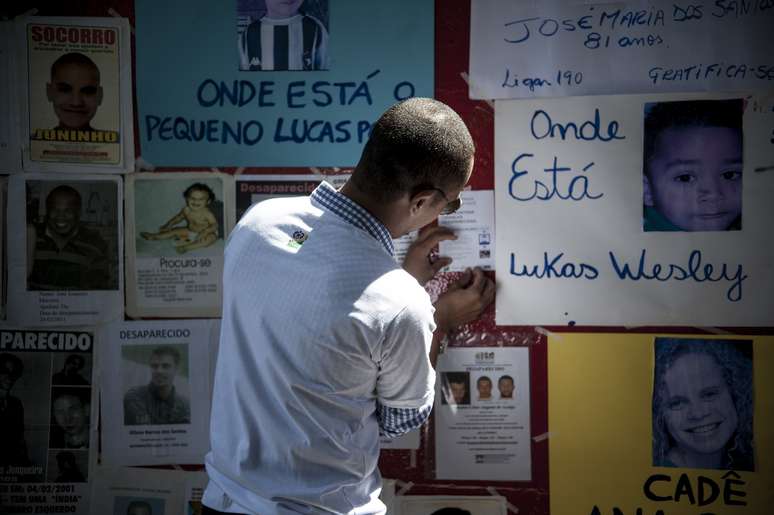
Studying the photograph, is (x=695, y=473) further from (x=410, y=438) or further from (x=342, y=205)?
(x=342, y=205)

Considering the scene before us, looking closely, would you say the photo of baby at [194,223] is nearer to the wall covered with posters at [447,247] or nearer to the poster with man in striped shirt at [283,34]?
the wall covered with posters at [447,247]

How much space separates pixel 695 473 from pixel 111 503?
1216mm

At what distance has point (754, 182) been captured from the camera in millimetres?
1522

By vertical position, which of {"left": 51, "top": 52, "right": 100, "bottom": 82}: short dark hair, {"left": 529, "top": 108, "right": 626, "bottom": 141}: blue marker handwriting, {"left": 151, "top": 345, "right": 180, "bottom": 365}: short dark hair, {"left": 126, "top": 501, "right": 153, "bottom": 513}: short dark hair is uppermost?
{"left": 51, "top": 52, "right": 100, "bottom": 82}: short dark hair

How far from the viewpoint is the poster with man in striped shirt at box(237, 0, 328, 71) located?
158cm

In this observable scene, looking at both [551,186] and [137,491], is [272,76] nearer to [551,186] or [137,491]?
[551,186]

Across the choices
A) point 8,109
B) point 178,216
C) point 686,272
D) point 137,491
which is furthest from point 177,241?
point 686,272

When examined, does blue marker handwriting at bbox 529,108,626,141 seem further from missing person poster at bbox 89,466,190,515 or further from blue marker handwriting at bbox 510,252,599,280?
missing person poster at bbox 89,466,190,515

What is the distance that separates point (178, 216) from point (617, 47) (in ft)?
3.10

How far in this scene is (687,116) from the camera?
60.2 inches

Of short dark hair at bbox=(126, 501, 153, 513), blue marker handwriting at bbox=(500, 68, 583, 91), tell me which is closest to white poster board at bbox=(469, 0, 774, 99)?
blue marker handwriting at bbox=(500, 68, 583, 91)

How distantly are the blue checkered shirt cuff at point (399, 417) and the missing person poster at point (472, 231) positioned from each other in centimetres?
46

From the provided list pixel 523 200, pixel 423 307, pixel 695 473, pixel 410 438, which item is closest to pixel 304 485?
pixel 423 307

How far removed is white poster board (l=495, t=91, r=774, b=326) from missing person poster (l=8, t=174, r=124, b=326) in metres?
Result: 0.81
